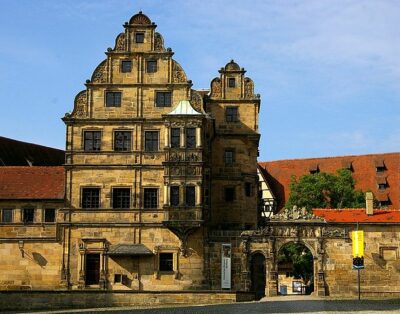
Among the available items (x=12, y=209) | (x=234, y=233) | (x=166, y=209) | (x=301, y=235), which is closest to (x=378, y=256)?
(x=301, y=235)

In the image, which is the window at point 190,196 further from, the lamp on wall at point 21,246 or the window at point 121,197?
the lamp on wall at point 21,246

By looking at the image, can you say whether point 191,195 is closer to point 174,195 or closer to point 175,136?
point 174,195

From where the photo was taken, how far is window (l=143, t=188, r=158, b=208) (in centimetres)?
4822

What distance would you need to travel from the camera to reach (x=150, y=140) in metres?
48.8

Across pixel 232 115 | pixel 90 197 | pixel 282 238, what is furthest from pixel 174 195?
pixel 232 115

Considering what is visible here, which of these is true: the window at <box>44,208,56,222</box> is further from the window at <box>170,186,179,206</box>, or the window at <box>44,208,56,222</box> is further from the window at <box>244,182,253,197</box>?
the window at <box>244,182,253,197</box>

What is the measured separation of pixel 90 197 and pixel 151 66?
8842 millimetres

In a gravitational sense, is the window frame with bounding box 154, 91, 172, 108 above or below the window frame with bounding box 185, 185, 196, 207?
above

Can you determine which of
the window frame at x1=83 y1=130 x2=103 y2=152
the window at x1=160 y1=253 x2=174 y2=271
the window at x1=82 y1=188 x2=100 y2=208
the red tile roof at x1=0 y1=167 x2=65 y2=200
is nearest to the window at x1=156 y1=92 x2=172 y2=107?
the window frame at x1=83 y1=130 x2=103 y2=152

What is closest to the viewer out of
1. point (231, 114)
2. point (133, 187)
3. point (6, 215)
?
point (133, 187)

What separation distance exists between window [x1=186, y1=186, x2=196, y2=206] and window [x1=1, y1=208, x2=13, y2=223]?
11.1 m

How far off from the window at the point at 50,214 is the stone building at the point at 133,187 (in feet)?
1.88

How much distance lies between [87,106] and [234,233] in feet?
38.8

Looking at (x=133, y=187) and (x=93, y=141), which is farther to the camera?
(x=93, y=141)
